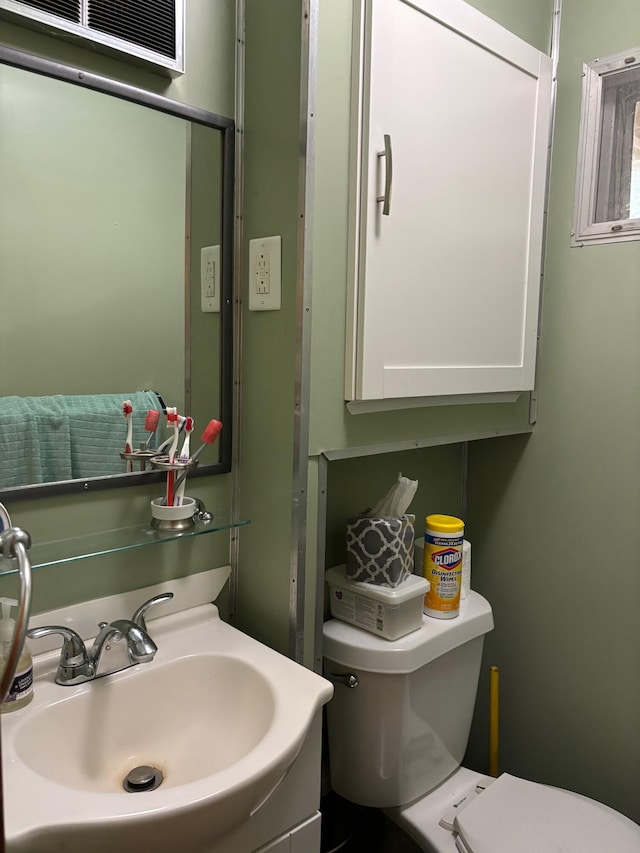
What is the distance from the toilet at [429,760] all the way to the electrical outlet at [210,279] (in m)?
0.72

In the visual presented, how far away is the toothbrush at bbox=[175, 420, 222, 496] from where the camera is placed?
117 cm

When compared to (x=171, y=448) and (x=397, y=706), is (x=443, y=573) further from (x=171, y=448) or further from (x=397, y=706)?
(x=171, y=448)

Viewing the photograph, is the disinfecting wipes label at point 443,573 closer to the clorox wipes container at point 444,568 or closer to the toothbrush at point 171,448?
the clorox wipes container at point 444,568

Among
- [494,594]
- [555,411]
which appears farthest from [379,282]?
[494,594]

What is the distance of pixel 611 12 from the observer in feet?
4.86

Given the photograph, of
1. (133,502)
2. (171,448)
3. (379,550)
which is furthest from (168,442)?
(379,550)

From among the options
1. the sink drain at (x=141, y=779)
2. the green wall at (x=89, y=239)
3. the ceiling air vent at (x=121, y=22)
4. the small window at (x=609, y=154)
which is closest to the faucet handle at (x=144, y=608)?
the sink drain at (x=141, y=779)

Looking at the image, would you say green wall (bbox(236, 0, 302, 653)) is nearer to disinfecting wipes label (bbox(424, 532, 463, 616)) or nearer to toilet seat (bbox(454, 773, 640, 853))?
disinfecting wipes label (bbox(424, 532, 463, 616))

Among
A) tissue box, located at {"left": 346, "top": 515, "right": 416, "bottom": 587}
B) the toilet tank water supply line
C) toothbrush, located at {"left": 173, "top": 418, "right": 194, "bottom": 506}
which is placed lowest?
the toilet tank water supply line

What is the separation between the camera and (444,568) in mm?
1439

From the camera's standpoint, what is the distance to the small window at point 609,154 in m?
1.48

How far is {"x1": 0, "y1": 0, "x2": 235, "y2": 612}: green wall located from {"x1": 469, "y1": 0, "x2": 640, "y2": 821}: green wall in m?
0.84

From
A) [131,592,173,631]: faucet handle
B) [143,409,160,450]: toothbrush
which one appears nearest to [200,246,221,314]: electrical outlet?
[143,409,160,450]: toothbrush

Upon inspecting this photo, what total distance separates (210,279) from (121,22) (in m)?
0.44
